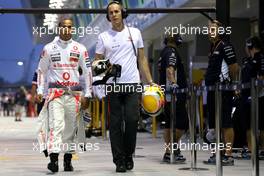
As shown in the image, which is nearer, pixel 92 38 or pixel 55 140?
pixel 55 140

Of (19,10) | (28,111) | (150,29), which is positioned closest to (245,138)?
(19,10)

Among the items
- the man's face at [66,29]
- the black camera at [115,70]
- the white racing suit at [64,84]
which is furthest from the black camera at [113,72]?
the man's face at [66,29]

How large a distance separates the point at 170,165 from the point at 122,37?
1.90 metres

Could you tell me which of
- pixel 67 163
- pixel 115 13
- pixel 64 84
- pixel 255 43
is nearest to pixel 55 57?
pixel 64 84

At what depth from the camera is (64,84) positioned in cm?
830

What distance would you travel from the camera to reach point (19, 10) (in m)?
12.9

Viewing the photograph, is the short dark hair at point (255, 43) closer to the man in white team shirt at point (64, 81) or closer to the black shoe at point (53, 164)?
the man in white team shirt at point (64, 81)

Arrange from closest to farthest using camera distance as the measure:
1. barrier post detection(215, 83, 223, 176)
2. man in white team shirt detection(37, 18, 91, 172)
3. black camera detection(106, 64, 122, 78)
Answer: barrier post detection(215, 83, 223, 176) → black camera detection(106, 64, 122, 78) → man in white team shirt detection(37, 18, 91, 172)

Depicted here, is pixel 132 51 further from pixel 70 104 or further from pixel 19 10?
pixel 19 10

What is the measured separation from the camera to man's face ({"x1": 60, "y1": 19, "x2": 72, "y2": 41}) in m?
8.35

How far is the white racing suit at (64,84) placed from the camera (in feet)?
27.1

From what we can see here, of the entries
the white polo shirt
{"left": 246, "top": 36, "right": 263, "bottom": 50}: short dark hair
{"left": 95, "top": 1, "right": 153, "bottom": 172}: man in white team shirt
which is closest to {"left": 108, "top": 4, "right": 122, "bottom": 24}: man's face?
{"left": 95, "top": 1, "right": 153, "bottom": 172}: man in white team shirt

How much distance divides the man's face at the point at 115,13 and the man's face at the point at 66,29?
52 cm

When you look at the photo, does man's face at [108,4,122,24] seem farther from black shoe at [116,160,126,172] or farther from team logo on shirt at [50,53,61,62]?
black shoe at [116,160,126,172]
